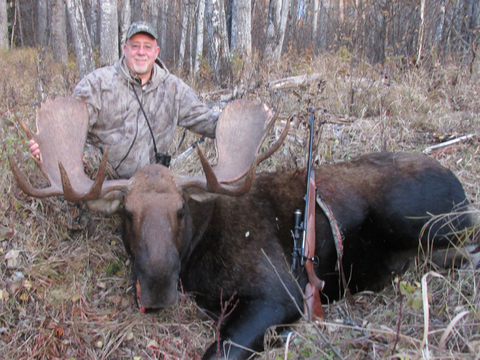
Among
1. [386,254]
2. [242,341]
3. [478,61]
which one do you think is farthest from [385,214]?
[478,61]

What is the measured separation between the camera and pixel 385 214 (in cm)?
336

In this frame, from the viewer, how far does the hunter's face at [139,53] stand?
3.80 metres

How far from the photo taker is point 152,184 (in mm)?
2941

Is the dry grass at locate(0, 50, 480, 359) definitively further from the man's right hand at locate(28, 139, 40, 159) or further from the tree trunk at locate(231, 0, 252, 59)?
the tree trunk at locate(231, 0, 252, 59)

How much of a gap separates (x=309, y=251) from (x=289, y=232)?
294mm

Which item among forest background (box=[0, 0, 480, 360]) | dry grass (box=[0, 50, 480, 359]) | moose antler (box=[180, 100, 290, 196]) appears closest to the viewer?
dry grass (box=[0, 50, 480, 359])

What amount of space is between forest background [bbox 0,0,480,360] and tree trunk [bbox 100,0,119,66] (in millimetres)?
23

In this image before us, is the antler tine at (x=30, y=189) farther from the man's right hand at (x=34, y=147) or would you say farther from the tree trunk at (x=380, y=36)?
the tree trunk at (x=380, y=36)

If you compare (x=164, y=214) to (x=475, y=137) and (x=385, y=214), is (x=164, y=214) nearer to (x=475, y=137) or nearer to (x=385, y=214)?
(x=385, y=214)

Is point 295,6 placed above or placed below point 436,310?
above

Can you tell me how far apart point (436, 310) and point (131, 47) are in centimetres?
348

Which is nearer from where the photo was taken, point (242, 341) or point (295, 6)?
point (242, 341)

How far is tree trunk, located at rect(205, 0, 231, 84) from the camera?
7.47 metres

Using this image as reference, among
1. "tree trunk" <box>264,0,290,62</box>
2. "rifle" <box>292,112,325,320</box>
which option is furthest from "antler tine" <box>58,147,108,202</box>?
"tree trunk" <box>264,0,290,62</box>
